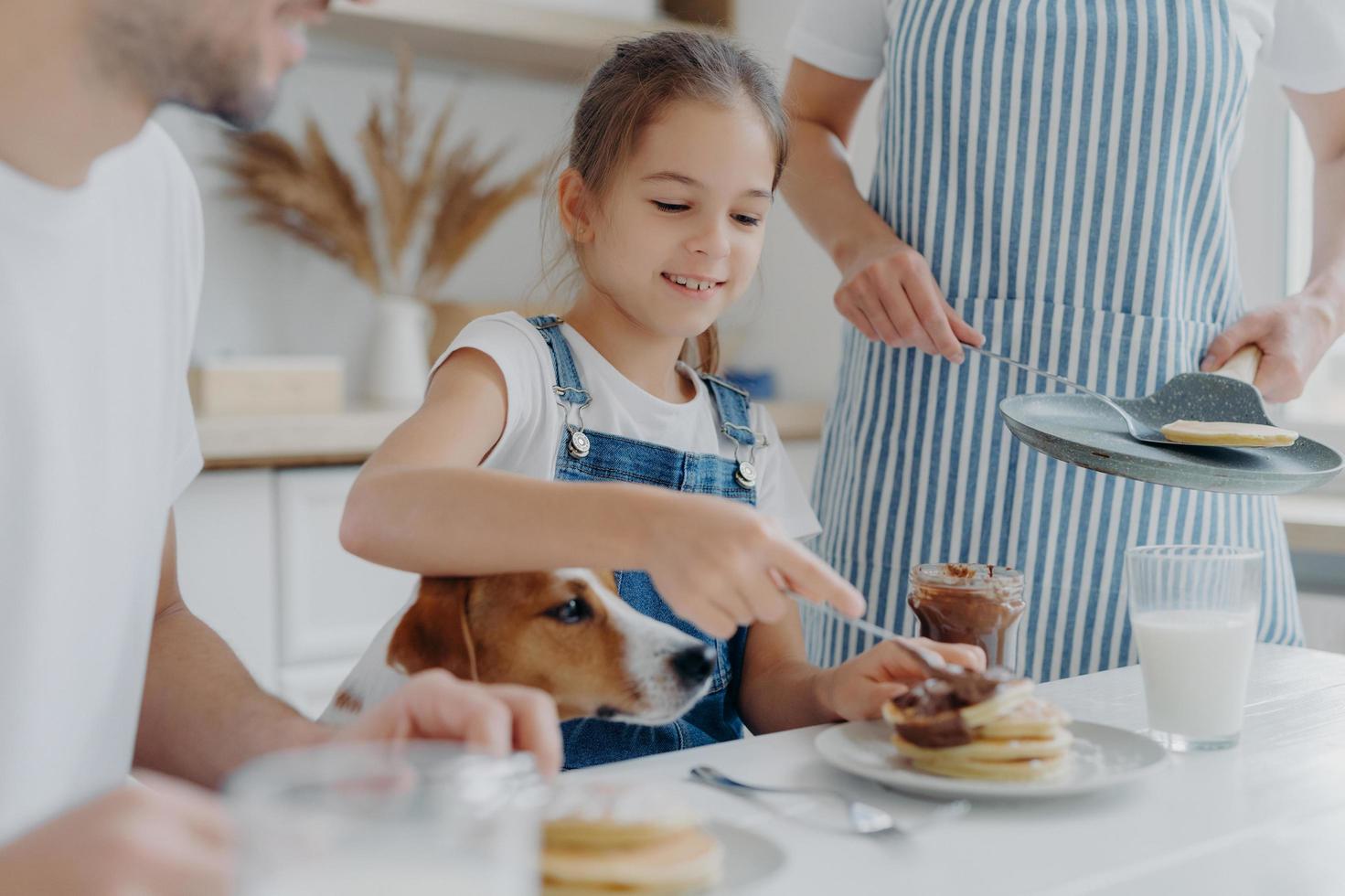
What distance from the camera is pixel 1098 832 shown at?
72cm

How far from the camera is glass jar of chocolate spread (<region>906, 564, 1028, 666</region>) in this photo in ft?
3.19

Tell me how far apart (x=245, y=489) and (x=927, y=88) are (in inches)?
52.7

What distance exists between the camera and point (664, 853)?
60 cm

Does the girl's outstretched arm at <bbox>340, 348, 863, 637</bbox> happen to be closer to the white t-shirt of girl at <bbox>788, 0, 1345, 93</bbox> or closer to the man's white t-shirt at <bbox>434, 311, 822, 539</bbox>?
the man's white t-shirt at <bbox>434, 311, 822, 539</bbox>

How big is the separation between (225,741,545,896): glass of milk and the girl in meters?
0.47

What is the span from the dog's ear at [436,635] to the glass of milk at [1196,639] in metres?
0.46

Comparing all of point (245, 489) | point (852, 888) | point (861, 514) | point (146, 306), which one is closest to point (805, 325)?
point (245, 489)

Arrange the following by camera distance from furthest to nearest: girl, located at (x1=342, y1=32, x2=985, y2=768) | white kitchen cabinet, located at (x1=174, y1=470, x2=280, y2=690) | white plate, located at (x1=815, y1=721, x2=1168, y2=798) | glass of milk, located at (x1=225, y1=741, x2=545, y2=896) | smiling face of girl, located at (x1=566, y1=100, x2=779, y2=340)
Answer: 1. white kitchen cabinet, located at (x1=174, y1=470, x2=280, y2=690)
2. smiling face of girl, located at (x1=566, y1=100, x2=779, y2=340)
3. girl, located at (x1=342, y1=32, x2=985, y2=768)
4. white plate, located at (x1=815, y1=721, x2=1168, y2=798)
5. glass of milk, located at (x1=225, y1=741, x2=545, y2=896)

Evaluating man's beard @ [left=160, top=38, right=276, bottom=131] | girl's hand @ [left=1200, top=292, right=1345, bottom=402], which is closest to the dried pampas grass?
girl's hand @ [left=1200, top=292, right=1345, bottom=402]

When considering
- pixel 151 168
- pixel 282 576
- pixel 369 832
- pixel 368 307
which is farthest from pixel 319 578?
pixel 369 832

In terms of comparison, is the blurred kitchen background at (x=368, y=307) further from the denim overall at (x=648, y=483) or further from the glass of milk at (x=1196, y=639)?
the glass of milk at (x=1196, y=639)

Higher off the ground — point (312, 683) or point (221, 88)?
point (221, 88)

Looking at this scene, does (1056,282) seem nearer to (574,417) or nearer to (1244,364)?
(1244,364)

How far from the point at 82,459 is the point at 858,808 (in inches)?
19.5
